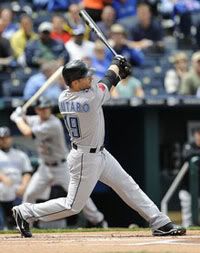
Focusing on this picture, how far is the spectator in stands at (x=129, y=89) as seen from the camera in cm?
1250

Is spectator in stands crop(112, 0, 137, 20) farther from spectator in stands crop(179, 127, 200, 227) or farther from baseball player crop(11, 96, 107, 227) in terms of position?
baseball player crop(11, 96, 107, 227)

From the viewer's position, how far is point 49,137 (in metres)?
10.9

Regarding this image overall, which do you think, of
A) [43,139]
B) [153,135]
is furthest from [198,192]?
[43,139]

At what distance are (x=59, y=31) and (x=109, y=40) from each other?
795 millimetres

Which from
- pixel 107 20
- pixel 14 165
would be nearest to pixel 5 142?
pixel 14 165

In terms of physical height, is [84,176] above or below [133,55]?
above

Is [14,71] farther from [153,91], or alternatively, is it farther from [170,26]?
[170,26]

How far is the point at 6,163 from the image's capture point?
37.8ft

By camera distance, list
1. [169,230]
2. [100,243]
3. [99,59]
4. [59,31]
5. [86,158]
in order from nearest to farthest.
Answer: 1. [100,243]
2. [86,158]
3. [169,230]
4. [99,59]
5. [59,31]

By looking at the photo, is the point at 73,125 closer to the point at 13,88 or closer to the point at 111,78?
the point at 111,78

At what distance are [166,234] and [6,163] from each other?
4.09m

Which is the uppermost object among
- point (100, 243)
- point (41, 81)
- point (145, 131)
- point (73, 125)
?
point (73, 125)

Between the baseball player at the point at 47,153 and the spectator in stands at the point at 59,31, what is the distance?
8.68 ft

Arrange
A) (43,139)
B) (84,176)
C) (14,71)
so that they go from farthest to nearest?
(14,71)
(43,139)
(84,176)
